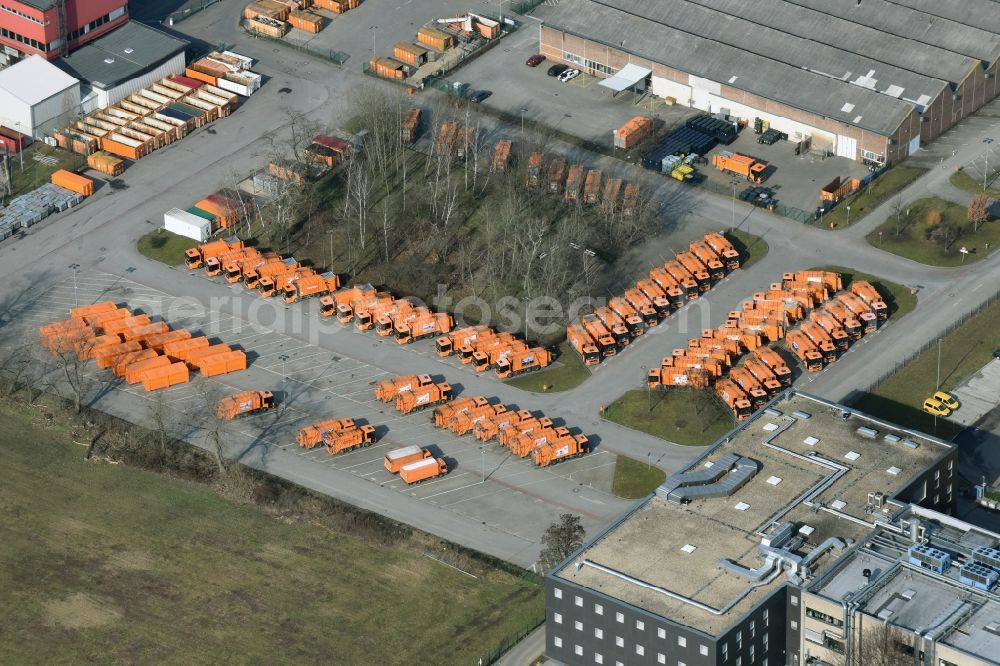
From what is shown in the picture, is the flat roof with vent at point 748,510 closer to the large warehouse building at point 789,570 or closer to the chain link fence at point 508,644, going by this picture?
the large warehouse building at point 789,570

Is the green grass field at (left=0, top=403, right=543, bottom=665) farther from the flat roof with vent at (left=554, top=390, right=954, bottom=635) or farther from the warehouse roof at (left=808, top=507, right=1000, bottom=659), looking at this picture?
the warehouse roof at (left=808, top=507, right=1000, bottom=659)

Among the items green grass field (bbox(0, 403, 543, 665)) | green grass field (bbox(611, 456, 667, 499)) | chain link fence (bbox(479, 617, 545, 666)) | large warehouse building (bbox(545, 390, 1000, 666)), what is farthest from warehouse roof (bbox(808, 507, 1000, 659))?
green grass field (bbox(0, 403, 543, 665))

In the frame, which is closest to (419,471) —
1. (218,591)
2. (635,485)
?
(635,485)

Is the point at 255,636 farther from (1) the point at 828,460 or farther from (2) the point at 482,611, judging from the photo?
(1) the point at 828,460

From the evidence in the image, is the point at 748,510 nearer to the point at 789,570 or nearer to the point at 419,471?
the point at 789,570

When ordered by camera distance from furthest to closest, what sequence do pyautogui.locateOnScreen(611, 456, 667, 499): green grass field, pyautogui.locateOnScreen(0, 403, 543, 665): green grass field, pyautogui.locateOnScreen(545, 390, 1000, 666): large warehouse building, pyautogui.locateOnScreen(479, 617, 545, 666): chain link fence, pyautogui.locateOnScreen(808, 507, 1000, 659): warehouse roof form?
pyautogui.locateOnScreen(611, 456, 667, 499): green grass field
pyautogui.locateOnScreen(0, 403, 543, 665): green grass field
pyautogui.locateOnScreen(479, 617, 545, 666): chain link fence
pyautogui.locateOnScreen(545, 390, 1000, 666): large warehouse building
pyautogui.locateOnScreen(808, 507, 1000, 659): warehouse roof
